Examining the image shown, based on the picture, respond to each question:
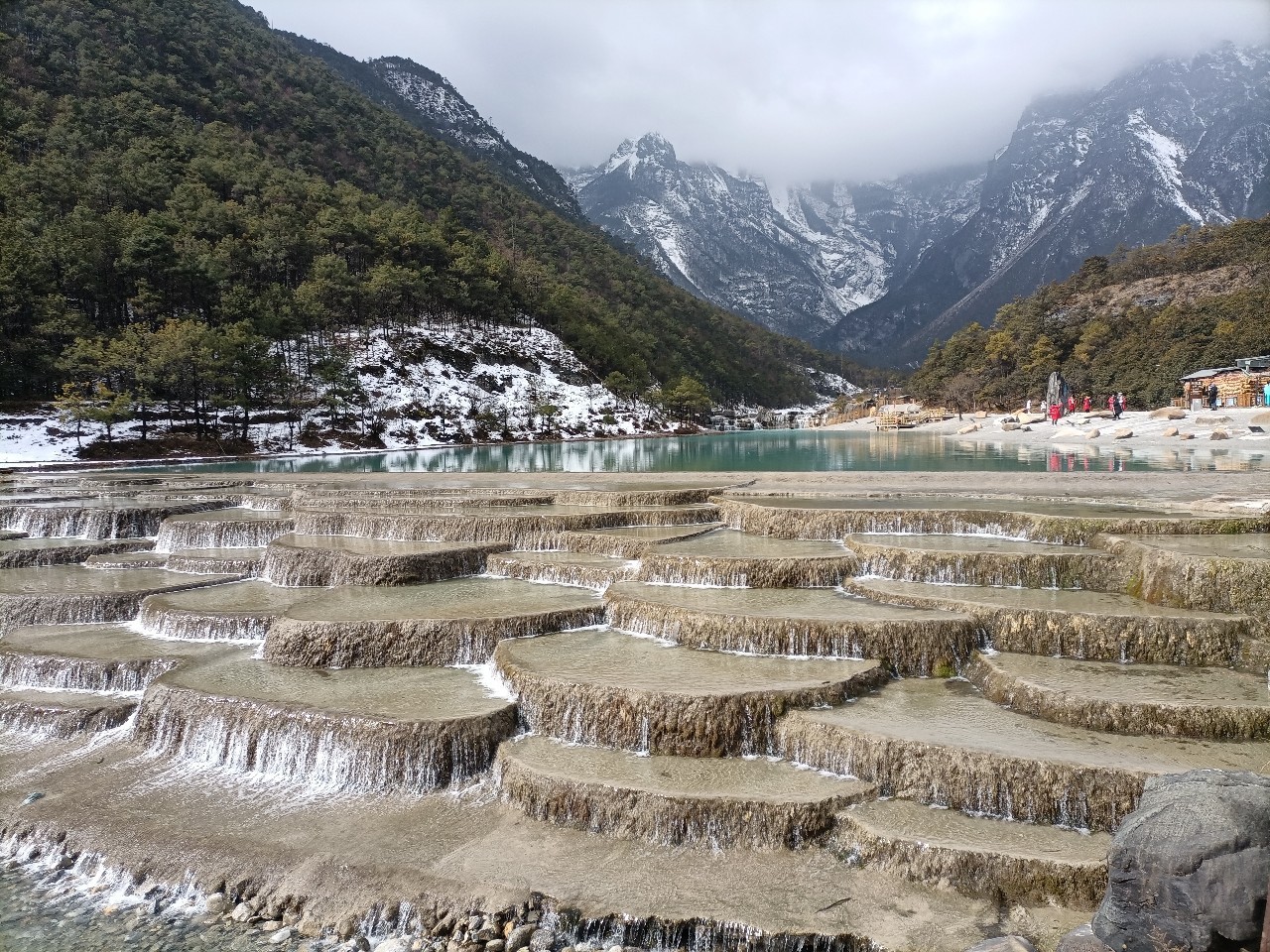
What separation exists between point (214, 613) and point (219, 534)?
759 centimetres

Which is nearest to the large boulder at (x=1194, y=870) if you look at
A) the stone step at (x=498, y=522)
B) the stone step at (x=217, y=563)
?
the stone step at (x=498, y=522)

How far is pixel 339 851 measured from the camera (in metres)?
7.56

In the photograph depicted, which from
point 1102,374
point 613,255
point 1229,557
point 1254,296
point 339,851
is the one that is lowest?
point 339,851

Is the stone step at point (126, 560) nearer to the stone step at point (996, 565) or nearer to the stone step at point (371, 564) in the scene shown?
the stone step at point (371, 564)

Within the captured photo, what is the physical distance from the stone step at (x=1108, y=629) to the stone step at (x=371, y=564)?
358 inches

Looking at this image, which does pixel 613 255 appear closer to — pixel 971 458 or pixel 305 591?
pixel 971 458

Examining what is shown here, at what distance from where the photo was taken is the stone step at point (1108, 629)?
9.67 meters

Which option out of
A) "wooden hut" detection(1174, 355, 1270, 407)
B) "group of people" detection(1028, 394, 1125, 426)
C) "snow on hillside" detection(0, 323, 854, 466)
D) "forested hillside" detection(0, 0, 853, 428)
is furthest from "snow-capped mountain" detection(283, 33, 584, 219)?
"wooden hut" detection(1174, 355, 1270, 407)

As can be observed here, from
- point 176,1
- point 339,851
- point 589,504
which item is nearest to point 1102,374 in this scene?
point 589,504

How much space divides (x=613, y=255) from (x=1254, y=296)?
11311 cm

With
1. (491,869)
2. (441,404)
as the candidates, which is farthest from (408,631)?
(441,404)

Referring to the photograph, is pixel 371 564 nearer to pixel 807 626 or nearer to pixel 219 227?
pixel 807 626

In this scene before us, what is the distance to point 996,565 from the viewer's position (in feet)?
41.6

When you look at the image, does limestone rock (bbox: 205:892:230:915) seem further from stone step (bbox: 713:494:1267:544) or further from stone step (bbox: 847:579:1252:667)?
stone step (bbox: 713:494:1267:544)
